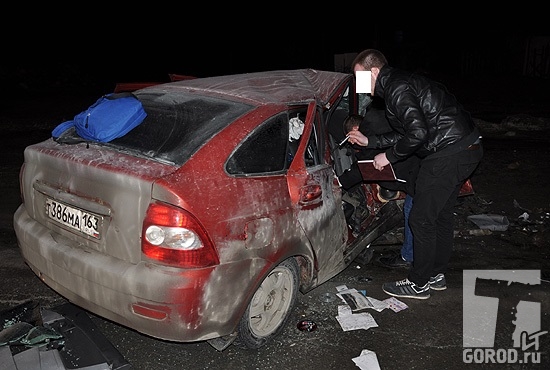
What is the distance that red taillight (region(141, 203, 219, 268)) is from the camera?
253cm

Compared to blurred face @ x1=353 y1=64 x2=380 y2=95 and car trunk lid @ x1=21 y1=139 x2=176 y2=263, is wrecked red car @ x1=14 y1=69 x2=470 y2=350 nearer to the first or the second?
car trunk lid @ x1=21 y1=139 x2=176 y2=263

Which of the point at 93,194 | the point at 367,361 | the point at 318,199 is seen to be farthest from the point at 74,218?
the point at 367,361

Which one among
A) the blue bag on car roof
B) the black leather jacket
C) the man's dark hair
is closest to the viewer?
the blue bag on car roof

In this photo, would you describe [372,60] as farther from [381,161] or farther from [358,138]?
[381,161]

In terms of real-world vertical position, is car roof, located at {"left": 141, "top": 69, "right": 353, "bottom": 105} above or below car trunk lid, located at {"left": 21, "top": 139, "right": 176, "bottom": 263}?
above

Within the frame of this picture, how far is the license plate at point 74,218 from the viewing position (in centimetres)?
272

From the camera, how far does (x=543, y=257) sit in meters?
4.64

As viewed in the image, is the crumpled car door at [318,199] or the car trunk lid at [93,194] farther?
the crumpled car door at [318,199]

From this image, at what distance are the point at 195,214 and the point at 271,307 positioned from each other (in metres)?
1.07

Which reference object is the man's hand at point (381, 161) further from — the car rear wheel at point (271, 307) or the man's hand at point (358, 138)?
the car rear wheel at point (271, 307)

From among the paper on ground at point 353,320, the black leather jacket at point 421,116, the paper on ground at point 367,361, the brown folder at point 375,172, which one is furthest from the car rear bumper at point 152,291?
the brown folder at point 375,172

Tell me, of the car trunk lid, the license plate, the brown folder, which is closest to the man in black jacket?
the brown folder

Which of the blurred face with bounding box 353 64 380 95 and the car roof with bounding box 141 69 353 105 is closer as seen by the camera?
the car roof with bounding box 141 69 353 105

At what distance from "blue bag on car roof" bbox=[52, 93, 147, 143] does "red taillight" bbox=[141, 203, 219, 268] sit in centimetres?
74
